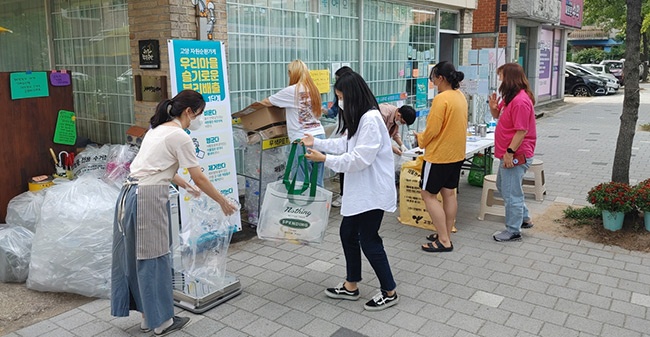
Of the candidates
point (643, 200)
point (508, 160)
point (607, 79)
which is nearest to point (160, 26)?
point (508, 160)

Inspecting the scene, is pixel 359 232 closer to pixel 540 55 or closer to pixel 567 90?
pixel 540 55

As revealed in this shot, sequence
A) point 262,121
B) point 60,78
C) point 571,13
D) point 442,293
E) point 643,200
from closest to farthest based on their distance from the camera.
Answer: point 442,293, point 643,200, point 60,78, point 262,121, point 571,13

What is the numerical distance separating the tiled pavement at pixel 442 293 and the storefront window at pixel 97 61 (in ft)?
8.15

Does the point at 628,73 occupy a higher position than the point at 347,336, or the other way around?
the point at 628,73

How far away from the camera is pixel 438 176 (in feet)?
17.2

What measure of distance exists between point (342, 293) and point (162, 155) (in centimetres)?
178

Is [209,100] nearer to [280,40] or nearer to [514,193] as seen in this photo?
[280,40]

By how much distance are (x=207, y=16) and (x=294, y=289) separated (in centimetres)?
293

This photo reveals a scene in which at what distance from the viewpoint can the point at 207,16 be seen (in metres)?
5.65

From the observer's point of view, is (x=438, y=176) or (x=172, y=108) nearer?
(x=172, y=108)

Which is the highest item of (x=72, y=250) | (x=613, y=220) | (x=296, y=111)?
(x=296, y=111)

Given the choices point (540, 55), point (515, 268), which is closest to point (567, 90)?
point (540, 55)

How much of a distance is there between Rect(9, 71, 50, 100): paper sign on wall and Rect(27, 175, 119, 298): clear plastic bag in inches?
62.3

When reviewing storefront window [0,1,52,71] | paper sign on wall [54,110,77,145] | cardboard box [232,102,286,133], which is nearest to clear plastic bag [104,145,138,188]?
paper sign on wall [54,110,77,145]
